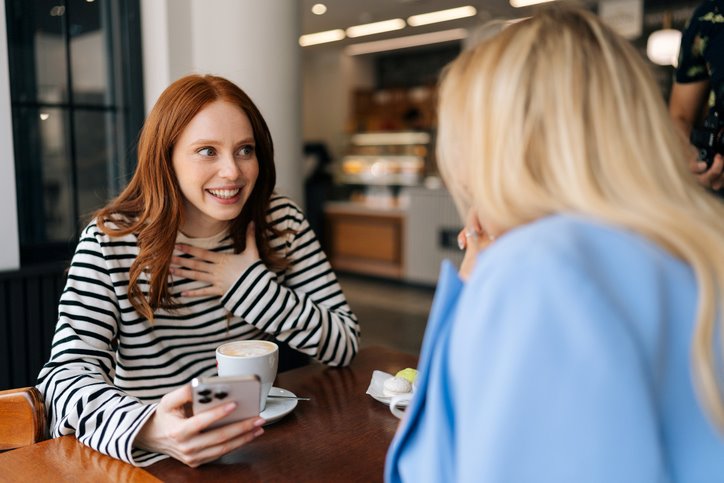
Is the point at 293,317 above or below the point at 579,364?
below

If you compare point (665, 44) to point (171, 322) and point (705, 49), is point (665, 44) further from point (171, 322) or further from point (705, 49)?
point (171, 322)

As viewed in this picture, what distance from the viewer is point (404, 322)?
206 inches

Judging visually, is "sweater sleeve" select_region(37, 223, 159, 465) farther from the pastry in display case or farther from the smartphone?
the pastry in display case

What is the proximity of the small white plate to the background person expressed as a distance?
1.08 meters

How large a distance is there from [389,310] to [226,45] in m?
3.59

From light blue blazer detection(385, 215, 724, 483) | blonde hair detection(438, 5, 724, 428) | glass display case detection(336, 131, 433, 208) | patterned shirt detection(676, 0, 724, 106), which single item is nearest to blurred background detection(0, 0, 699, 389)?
patterned shirt detection(676, 0, 724, 106)

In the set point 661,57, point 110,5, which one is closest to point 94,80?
point 110,5

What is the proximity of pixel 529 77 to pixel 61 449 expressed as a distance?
0.89 meters

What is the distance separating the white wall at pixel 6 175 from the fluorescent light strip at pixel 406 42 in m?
6.80

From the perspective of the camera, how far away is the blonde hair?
601 millimetres

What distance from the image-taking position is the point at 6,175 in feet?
7.11

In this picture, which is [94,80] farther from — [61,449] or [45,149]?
[61,449]

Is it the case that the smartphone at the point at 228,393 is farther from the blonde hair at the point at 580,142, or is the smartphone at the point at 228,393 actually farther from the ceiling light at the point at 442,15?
the ceiling light at the point at 442,15

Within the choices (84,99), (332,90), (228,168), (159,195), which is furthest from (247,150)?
(332,90)
